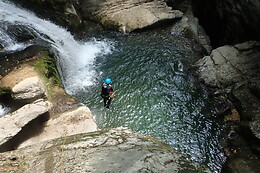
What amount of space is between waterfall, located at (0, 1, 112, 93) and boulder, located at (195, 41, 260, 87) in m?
5.20

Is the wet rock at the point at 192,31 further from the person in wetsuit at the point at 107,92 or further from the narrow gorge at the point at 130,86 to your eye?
the person in wetsuit at the point at 107,92

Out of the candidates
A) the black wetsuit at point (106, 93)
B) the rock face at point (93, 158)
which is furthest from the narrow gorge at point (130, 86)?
the black wetsuit at point (106, 93)

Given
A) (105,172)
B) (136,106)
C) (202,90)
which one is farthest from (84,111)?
(202,90)

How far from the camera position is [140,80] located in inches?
387

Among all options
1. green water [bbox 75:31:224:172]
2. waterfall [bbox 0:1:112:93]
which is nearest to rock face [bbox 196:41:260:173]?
green water [bbox 75:31:224:172]

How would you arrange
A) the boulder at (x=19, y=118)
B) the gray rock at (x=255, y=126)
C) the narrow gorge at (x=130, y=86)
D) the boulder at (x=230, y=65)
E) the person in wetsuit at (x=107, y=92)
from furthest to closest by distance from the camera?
the boulder at (x=230, y=65) < the person in wetsuit at (x=107, y=92) < the gray rock at (x=255, y=126) < the boulder at (x=19, y=118) < the narrow gorge at (x=130, y=86)

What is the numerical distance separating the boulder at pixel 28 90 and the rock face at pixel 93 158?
2855 mm

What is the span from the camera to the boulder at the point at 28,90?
679 centimetres

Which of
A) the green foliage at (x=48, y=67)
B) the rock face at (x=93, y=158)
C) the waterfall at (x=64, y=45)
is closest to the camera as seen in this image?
the rock face at (x=93, y=158)

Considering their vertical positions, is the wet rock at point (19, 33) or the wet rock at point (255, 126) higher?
the wet rock at point (19, 33)

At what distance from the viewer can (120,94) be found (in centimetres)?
913

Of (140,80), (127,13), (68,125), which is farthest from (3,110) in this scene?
(127,13)

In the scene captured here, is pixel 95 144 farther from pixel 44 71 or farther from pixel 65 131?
pixel 44 71

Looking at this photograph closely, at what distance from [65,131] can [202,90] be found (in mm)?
6215
